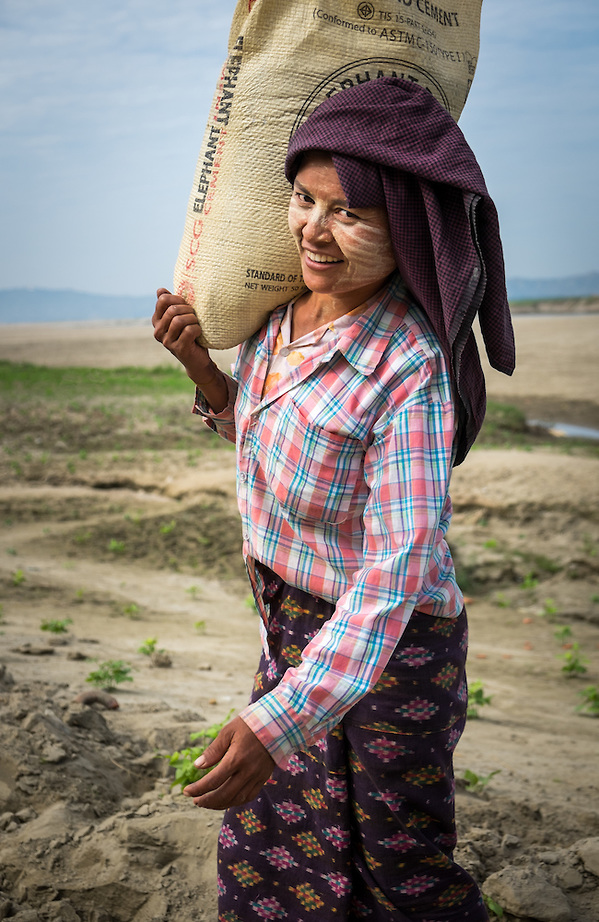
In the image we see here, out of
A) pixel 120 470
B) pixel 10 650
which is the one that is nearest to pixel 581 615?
pixel 10 650

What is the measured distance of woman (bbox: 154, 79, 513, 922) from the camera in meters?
1.45

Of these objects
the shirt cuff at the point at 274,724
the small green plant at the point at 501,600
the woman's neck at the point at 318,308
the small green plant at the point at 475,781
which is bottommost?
the small green plant at the point at 501,600

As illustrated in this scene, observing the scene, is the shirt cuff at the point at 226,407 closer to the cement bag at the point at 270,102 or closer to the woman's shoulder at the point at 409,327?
the cement bag at the point at 270,102

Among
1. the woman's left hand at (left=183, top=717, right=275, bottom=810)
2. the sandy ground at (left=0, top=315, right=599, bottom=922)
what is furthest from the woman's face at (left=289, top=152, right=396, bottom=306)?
the sandy ground at (left=0, top=315, right=599, bottom=922)

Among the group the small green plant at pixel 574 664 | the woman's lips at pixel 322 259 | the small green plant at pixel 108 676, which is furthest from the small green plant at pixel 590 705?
the woman's lips at pixel 322 259

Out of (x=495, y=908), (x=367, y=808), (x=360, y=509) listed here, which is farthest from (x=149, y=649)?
(x=360, y=509)

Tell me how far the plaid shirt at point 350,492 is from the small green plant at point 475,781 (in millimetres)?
1632

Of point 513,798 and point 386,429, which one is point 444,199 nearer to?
point 386,429

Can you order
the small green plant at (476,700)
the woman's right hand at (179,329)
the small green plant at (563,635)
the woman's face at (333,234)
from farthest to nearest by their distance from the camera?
1. the small green plant at (563,635)
2. the small green plant at (476,700)
3. the woman's right hand at (179,329)
4. the woman's face at (333,234)

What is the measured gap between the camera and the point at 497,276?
1.59m

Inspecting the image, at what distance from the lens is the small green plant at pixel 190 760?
9.14 feet

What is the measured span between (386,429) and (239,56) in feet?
2.99

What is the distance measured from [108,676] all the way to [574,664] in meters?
2.62

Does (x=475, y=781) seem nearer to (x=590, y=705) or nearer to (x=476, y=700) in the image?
(x=476, y=700)
